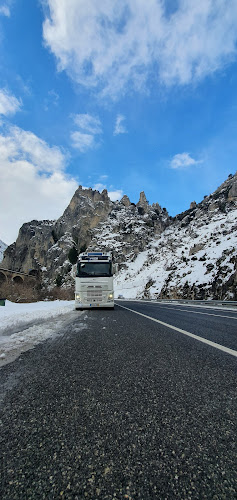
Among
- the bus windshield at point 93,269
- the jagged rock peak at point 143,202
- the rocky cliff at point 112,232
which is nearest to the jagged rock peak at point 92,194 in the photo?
the rocky cliff at point 112,232

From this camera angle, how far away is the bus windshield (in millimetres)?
12215

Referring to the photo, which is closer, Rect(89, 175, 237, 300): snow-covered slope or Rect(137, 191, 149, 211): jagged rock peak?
Rect(89, 175, 237, 300): snow-covered slope

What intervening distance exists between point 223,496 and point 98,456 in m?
0.59

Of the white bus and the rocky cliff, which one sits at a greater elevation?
the rocky cliff

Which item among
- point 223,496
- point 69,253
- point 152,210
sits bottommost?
point 223,496

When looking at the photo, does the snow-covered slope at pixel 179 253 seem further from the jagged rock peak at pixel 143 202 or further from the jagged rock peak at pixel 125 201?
the jagged rock peak at pixel 143 202

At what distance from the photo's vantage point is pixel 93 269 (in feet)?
40.6

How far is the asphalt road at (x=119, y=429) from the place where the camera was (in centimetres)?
97

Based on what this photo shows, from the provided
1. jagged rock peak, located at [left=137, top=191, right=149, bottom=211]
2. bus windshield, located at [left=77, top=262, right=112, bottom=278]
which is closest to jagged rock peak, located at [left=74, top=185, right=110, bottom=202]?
jagged rock peak, located at [left=137, top=191, right=149, bottom=211]

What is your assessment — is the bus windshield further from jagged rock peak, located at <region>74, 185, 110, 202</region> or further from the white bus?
jagged rock peak, located at <region>74, 185, 110, 202</region>

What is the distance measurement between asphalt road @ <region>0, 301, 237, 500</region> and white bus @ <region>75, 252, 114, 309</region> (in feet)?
28.6

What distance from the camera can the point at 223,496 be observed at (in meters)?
0.93

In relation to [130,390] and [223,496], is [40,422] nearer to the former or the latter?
[130,390]

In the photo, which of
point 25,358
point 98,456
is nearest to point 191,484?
point 98,456
